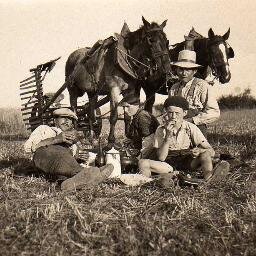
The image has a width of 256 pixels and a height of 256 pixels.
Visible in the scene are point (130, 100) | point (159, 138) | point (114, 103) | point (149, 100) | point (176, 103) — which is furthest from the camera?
point (149, 100)

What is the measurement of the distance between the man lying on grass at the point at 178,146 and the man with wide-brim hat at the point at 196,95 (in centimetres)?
66

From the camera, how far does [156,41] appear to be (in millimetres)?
8508

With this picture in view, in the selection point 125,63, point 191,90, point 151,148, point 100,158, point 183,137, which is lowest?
point 100,158

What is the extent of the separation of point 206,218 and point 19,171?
345 cm

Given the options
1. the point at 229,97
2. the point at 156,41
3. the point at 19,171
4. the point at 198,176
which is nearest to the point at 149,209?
the point at 198,176

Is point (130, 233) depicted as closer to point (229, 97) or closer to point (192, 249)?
point (192, 249)

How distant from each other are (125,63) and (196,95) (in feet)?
8.64

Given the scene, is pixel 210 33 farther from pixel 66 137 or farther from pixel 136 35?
pixel 66 137

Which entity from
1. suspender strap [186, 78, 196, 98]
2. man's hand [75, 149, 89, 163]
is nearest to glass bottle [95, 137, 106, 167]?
man's hand [75, 149, 89, 163]

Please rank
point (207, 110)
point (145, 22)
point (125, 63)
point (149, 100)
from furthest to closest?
point (149, 100)
point (125, 63)
point (145, 22)
point (207, 110)

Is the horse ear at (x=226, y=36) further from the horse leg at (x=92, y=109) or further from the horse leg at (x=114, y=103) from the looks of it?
the horse leg at (x=92, y=109)

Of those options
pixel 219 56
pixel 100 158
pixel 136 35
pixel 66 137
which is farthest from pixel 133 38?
pixel 66 137

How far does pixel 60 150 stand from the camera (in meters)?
5.69

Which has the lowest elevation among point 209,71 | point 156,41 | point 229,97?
point 229,97
